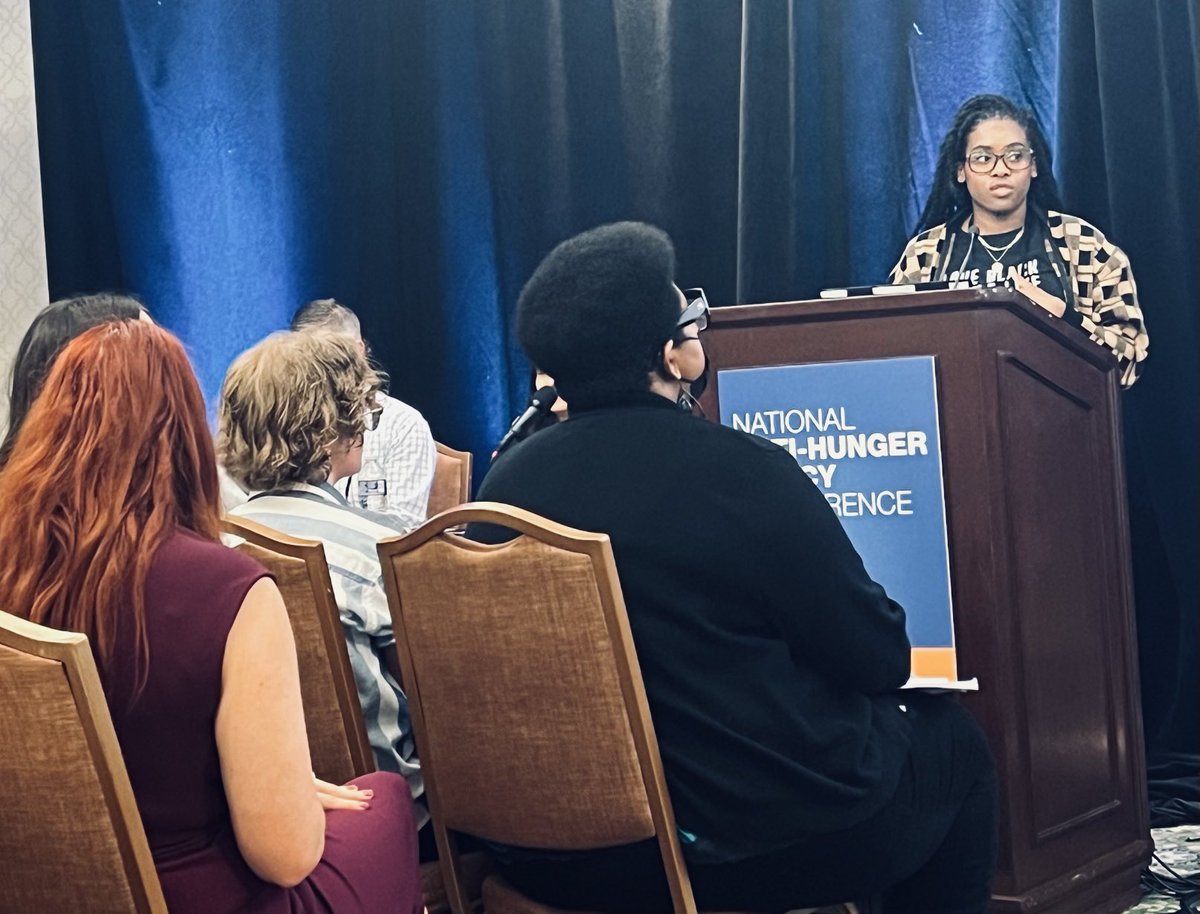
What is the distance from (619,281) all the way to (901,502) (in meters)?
0.74

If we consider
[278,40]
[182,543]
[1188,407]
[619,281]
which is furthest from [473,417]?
[182,543]

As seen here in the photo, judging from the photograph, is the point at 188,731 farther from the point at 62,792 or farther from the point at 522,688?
the point at 522,688

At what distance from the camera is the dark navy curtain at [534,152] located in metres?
3.74

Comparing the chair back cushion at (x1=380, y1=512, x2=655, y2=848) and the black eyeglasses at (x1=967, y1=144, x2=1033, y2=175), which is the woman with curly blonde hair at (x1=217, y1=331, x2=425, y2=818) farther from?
the black eyeglasses at (x1=967, y1=144, x2=1033, y2=175)

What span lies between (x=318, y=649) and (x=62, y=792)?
1.97 ft

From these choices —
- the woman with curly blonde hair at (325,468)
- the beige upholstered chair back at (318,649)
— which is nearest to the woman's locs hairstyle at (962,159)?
the woman with curly blonde hair at (325,468)

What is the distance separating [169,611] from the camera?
1.45 meters

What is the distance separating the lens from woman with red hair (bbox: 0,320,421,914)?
145 cm

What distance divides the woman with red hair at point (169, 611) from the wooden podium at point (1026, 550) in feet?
3.71

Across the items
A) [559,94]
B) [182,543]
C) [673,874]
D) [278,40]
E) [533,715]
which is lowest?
[673,874]

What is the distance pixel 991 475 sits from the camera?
7.75ft

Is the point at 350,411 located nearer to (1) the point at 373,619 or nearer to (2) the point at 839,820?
(1) the point at 373,619

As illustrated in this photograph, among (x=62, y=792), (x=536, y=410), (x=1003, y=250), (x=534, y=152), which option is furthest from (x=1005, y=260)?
(x=62, y=792)

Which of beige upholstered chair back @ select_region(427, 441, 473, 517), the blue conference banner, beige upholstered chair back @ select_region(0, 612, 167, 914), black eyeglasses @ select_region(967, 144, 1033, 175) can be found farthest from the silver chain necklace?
beige upholstered chair back @ select_region(0, 612, 167, 914)
